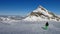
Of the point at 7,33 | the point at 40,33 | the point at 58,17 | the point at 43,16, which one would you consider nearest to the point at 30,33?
the point at 40,33

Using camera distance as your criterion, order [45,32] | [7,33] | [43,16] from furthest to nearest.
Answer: [43,16]
[45,32]
[7,33]

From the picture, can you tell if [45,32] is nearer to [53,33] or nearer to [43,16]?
[53,33]

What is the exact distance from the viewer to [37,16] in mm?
38281

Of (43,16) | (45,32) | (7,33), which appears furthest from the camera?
(43,16)

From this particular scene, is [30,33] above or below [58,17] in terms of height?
below

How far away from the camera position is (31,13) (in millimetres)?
38219

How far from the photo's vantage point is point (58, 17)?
39.8 m

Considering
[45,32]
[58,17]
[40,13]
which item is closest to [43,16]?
[40,13]

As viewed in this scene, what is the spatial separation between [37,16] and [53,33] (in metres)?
21.1

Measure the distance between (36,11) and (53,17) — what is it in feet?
13.1

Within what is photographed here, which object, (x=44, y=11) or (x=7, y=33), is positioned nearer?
(x=7, y=33)

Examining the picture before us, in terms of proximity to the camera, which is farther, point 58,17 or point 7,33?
point 58,17

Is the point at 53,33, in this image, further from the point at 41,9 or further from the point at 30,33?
the point at 41,9

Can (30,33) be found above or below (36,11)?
below
